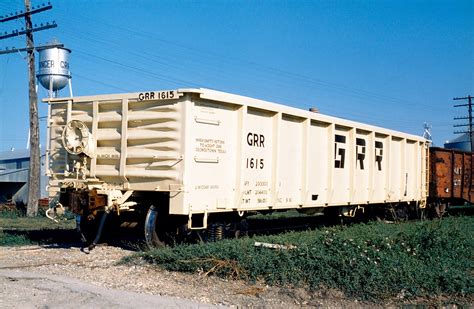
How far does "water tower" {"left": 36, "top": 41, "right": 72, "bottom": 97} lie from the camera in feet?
102

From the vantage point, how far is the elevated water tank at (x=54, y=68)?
102 ft

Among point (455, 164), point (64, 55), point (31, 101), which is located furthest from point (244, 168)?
point (64, 55)

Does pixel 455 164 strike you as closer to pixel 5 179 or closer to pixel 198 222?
pixel 198 222

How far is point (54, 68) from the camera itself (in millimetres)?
31078

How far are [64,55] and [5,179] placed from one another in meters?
11.5

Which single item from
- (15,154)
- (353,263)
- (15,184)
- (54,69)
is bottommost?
(353,263)

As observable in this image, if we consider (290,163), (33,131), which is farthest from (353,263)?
(33,131)

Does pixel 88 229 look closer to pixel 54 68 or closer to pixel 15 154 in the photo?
pixel 54 68

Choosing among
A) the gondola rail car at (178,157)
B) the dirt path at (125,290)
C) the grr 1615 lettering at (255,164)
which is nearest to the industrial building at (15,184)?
the gondola rail car at (178,157)

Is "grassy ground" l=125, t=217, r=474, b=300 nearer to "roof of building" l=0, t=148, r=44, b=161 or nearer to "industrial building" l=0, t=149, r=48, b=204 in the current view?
"industrial building" l=0, t=149, r=48, b=204

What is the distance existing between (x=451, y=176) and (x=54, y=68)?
22.4 m

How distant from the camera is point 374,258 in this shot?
7809mm

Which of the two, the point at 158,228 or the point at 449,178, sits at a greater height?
the point at 449,178

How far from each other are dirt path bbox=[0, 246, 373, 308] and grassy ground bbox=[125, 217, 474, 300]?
0.22 metres
